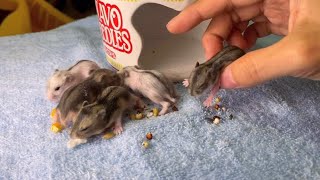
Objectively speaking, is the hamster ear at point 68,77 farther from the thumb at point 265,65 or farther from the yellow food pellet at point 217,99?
the thumb at point 265,65

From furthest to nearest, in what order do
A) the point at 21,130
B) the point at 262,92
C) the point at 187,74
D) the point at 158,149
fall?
the point at 187,74 < the point at 262,92 < the point at 21,130 < the point at 158,149

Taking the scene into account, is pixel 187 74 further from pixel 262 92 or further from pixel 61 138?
pixel 61 138

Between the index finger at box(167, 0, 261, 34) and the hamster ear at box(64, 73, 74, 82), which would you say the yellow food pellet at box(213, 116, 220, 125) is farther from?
the hamster ear at box(64, 73, 74, 82)

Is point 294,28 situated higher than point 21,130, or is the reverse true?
point 294,28

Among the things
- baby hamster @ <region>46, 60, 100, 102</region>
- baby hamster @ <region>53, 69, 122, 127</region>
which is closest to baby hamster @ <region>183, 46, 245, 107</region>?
baby hamster @ <region>53, 69, 122, 127</region>

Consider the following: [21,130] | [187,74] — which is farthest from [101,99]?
[187,74]

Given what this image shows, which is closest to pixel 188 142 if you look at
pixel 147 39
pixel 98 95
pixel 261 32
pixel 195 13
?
pixel 98 95
